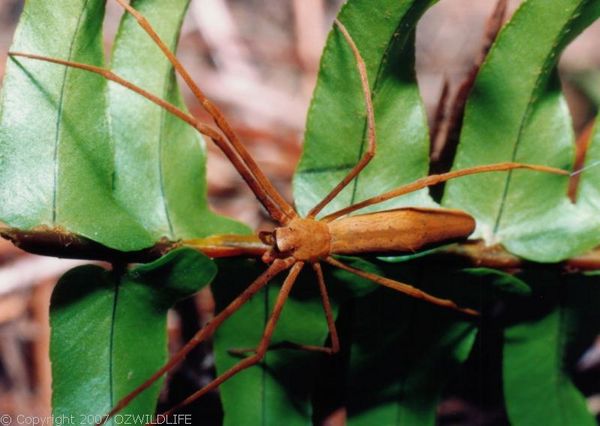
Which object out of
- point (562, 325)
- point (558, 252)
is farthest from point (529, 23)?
point (562, 325)

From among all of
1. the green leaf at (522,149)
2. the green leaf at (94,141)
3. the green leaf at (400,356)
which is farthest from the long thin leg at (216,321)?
the green leaf at (522,149)

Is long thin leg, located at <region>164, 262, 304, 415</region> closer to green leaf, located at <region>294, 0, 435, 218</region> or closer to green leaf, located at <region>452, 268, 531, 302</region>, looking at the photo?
green leaf, located at <region>294, 0, 435, 218</region>

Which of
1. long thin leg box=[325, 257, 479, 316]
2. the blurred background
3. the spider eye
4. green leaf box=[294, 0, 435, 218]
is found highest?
the blurred background

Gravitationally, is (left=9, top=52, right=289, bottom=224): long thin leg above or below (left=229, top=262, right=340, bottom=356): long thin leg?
above

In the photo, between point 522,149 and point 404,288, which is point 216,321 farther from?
point 522,149

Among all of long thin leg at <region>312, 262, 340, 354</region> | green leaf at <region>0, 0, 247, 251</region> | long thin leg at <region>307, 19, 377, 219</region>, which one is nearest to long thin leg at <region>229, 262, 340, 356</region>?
long thin leg at <region>312, 262, 340, 354</region>

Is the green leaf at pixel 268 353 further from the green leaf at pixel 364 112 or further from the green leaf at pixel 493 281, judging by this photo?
the green leaf at pixel 493 281

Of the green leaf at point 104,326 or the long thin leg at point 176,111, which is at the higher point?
the long thin leg at point 176,111
